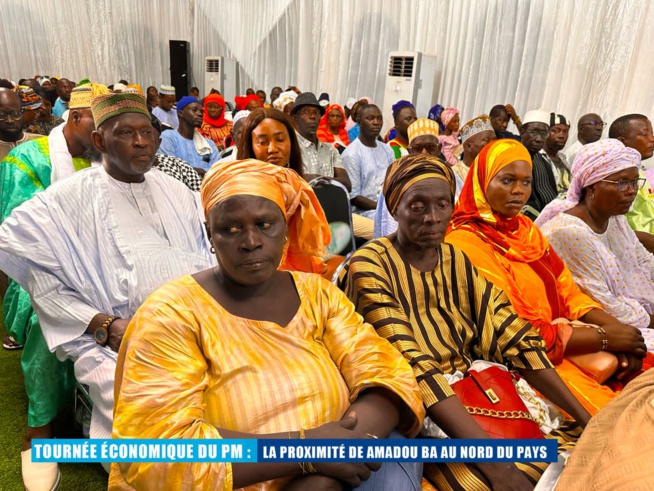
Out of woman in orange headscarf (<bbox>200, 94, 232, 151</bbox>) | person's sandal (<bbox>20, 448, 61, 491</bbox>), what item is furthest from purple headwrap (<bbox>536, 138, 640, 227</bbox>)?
woman in orange headscarf (<bbox>200, 94, 232, 151</bbox>)

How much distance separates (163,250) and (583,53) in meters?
6.24

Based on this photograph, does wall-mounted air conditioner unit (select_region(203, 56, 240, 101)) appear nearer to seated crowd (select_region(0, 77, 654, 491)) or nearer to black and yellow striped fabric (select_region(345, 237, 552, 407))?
seated crowd (select_region(0, 77, 654, 491))

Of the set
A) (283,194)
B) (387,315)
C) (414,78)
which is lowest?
(387,315)

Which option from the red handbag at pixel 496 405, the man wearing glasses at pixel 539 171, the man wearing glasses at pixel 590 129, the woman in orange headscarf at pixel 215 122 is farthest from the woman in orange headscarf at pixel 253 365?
the woman in orange headscarf at pixel 215 122

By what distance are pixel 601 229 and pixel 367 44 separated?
7.49m

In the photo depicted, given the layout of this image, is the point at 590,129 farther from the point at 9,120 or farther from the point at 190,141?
the point at 9,120

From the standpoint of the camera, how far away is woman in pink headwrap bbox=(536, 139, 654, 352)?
250 centimetres

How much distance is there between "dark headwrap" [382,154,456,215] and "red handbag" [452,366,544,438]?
2.20 ft

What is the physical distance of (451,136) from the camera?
6.92 metres

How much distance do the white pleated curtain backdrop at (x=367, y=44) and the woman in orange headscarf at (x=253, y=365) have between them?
6.00m

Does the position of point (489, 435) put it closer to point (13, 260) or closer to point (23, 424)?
point (13, 260)

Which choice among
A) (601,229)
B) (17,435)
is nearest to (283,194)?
(17,435)

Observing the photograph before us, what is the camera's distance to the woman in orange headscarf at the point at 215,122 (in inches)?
279

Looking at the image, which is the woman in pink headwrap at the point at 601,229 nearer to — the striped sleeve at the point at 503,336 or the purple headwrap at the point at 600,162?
the purple headwrap at the point at 600,162
